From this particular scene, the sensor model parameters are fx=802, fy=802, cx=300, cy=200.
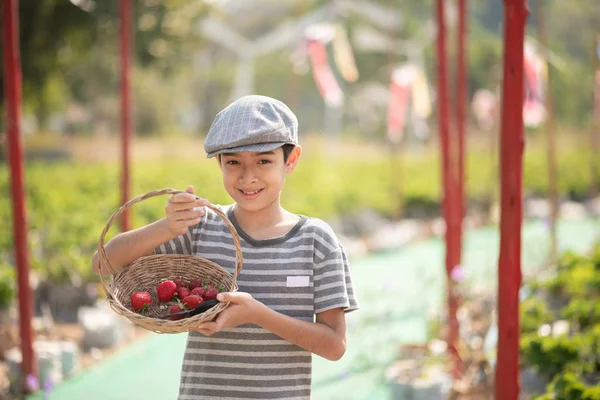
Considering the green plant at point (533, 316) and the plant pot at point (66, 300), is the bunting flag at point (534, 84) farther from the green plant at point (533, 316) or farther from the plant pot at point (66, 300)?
the plant pot at point (66, 300)

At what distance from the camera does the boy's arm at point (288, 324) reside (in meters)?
1.63

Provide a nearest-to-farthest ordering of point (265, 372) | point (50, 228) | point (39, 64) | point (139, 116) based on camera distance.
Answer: point (265, 372), point (50, 228), point (39, 64), point (139, 116)

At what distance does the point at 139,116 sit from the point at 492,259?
655 inches

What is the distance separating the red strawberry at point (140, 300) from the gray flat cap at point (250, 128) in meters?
0.35

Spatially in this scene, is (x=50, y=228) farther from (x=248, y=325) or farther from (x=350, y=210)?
(x=248, y=325)

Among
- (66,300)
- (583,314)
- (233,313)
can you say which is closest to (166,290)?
(233,313)

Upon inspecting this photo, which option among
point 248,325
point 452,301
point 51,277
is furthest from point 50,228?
point 248,325

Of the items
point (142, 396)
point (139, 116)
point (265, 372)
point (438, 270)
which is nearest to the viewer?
point (265, 372)

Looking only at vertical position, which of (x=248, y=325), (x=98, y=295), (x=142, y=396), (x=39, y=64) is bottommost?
(x=142, y=396)

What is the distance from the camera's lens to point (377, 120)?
23344mm

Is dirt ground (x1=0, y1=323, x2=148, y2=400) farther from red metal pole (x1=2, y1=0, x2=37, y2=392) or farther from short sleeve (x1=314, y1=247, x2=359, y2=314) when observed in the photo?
short sleeve (x1=314, y1=247, x2=359, y2=314)

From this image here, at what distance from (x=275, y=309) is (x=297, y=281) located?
0.26ft

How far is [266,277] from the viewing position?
5.81ft

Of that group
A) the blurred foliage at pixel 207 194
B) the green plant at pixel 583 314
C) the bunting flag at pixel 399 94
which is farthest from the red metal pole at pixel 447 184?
the bunting flag at pixel 399 94
